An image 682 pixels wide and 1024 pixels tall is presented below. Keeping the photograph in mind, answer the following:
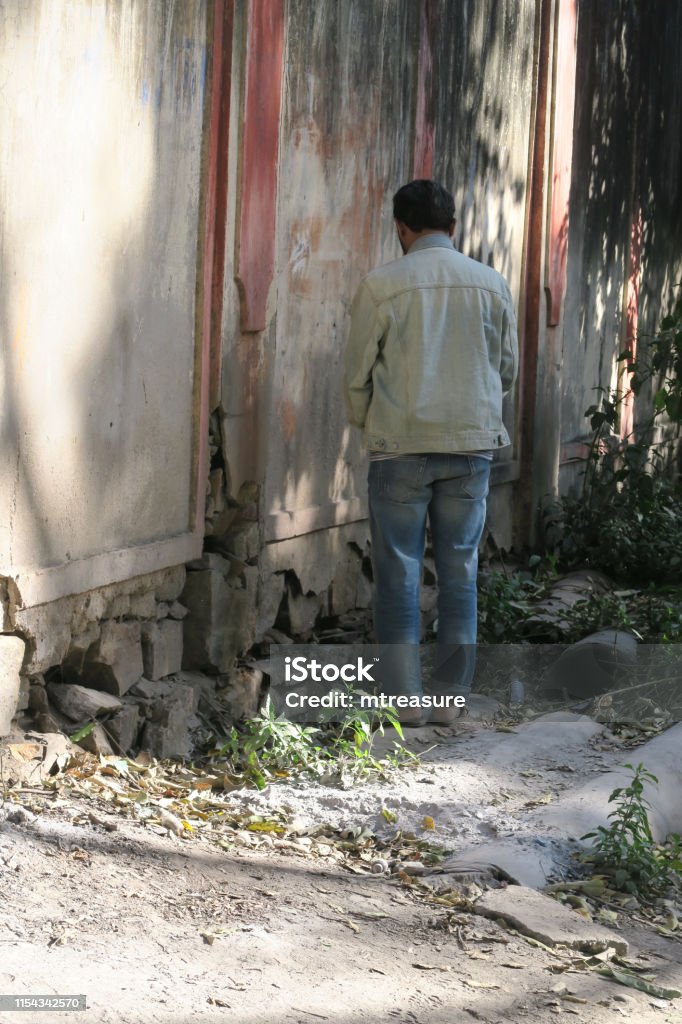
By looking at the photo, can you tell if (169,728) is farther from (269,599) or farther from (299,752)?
(269,599)

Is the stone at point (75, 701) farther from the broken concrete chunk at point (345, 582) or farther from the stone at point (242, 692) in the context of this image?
the broken concrete chunk at point (345, 582)

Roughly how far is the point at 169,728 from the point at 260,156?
6.73ft

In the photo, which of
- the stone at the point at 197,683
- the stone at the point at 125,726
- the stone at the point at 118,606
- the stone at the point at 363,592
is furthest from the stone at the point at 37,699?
the stone at the point at 363,592

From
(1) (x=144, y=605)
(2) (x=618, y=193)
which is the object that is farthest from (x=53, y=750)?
(2) (x=618, y=193)

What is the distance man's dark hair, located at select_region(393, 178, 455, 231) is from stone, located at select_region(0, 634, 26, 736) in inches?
81.4

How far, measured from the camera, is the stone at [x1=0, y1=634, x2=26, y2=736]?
148 inches

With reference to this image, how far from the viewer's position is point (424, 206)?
4.80 m

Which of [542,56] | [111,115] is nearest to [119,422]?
[111,115]

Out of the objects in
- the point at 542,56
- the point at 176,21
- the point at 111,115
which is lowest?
the point at 111,115

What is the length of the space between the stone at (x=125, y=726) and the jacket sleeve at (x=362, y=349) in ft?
4.44

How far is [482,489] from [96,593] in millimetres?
1493

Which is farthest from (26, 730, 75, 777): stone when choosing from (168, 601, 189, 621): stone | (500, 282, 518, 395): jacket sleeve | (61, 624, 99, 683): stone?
(500, 282, 518, 395): jacket sleeve

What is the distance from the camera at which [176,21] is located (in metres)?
4.36

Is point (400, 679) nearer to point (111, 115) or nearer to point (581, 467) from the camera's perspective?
point (111, 115)
